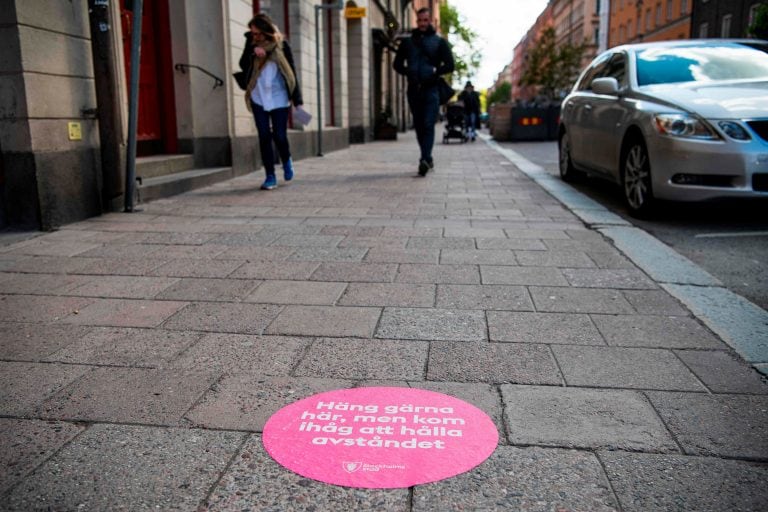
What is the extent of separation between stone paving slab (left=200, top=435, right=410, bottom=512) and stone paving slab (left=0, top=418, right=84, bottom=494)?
2.00ft

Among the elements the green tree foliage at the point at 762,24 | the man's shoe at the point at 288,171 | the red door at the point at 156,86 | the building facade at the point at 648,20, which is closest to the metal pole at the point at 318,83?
the red door at the point at 156,86

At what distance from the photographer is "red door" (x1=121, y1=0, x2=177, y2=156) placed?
954cm

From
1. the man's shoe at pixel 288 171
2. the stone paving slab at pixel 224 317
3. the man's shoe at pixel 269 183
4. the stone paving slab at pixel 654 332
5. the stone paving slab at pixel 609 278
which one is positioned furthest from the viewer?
the man's shoe at pixel 288 171

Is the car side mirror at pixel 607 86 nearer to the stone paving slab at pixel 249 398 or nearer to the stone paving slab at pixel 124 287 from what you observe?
the stone paving slab at pixel 124 287

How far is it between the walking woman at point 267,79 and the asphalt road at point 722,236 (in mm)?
3980

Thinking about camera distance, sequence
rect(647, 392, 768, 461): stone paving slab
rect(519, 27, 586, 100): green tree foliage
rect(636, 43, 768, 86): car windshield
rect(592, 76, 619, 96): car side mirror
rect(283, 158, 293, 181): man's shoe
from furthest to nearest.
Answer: rect(519, 27, 586, 100): green tree foliage
rect(283, 158, 293, 181): man's shoe
rect(592, 76, 619, 96): car side mirror
rect(636, 43, 768, 86): car windshield
rect(647, 392, 768, 461): stone paving slab

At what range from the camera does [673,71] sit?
744 centimetres

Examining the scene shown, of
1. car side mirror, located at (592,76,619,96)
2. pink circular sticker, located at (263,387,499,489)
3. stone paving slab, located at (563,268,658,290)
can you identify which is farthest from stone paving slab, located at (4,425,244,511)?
car side mirror, located at (592,76,619,96)

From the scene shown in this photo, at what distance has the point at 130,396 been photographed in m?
2.72

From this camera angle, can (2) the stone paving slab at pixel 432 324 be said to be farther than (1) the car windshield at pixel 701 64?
No

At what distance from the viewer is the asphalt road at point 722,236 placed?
4.64 meters

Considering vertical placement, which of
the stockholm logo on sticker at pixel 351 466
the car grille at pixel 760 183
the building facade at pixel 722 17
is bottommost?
the stockholm logo on sticker at pixel 351 466

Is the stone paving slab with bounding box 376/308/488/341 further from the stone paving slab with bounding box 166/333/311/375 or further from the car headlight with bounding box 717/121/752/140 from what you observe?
the car headlight with bounding box 717/121/752/140

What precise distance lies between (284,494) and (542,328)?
1.86m
